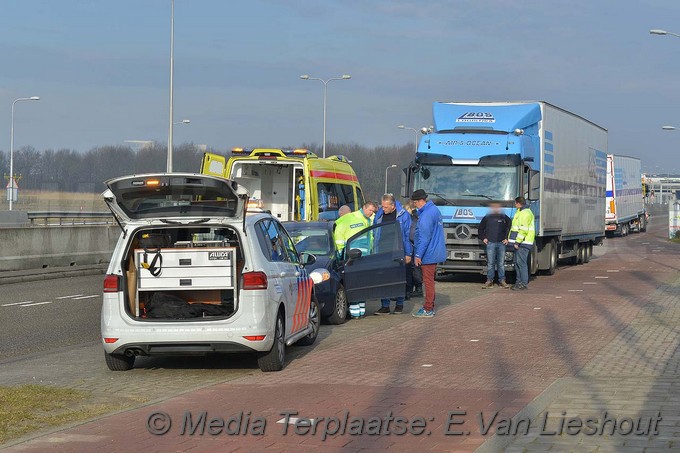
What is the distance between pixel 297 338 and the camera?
39.4ft

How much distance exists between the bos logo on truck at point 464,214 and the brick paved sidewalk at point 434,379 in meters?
5.48

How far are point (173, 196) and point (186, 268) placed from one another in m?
0.75

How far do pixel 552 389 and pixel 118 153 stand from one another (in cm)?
3832

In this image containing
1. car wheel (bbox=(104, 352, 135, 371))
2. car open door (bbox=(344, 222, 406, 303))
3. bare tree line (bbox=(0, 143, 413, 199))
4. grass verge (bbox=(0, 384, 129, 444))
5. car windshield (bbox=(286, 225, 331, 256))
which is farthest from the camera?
bare tree line (bbox=(0, 143, 413, 199))

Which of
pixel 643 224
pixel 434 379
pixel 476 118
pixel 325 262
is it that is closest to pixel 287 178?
pixel 476 118

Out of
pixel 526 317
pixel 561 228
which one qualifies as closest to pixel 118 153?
A: pixel 561 228

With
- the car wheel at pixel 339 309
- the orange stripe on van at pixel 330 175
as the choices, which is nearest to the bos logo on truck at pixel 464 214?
the orange stripe on van at pixel 330 175

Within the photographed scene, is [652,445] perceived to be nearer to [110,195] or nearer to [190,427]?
[190,427]

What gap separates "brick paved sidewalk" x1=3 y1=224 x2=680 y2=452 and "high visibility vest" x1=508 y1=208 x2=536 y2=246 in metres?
4.44

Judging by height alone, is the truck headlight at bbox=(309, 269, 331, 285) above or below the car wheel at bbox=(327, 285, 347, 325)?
above

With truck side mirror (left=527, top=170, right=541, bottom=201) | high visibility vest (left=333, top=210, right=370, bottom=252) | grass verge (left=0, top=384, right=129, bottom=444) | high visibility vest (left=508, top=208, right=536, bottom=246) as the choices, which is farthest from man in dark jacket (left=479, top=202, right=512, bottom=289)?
grass verge (left=0, top=384, right=129, bottom=444)

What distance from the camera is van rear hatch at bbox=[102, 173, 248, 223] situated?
35.2 feet

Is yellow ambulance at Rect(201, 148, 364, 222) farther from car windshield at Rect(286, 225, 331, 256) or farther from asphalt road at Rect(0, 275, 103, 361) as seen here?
car windshield at Rect(286, 225, 331, 256)

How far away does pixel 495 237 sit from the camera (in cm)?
2245
